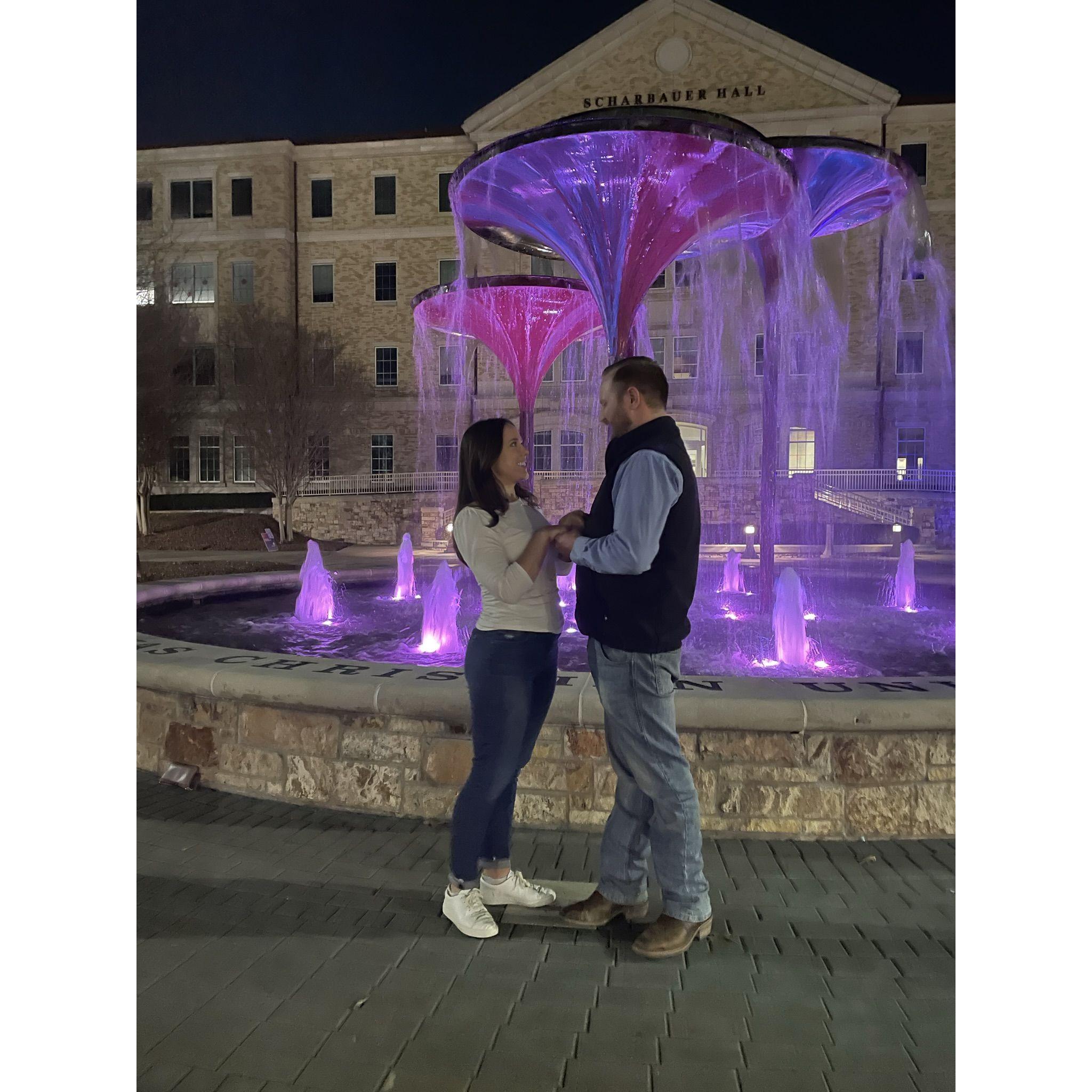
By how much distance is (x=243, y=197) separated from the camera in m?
33.2

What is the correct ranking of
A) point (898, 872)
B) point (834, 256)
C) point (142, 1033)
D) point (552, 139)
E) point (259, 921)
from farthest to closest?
point (834, 256) → point (552, 139) → point (898, 872) → point (259, 921) → point (142, 1033)

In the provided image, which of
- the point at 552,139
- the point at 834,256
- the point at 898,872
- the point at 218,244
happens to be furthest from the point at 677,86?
the point at 898,872

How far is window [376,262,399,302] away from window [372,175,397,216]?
1.80 m

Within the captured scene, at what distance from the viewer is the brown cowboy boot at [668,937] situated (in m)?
2.91

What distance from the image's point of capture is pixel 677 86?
27172mm

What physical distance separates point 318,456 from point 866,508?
60.8 ft

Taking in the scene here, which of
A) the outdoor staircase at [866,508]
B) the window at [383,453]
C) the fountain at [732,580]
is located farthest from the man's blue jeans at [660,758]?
the window at [383,453]

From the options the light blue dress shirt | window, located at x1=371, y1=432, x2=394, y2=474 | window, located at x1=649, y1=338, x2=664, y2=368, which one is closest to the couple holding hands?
the light blue dress shirt

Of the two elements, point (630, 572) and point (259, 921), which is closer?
point (630, 572)

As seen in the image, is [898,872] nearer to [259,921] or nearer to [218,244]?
[259,921]

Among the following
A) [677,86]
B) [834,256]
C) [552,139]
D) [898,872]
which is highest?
[677,86]

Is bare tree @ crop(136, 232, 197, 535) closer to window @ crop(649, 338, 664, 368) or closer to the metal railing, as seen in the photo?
the metal railing

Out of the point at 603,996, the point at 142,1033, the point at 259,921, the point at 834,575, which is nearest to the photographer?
the point at 142,1033

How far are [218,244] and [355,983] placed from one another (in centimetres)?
3497
